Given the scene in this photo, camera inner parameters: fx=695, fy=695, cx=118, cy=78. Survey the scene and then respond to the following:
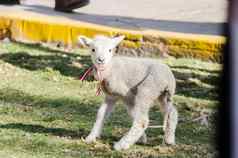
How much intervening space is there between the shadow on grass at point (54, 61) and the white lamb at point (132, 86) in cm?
206

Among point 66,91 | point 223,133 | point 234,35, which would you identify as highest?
point 234,35

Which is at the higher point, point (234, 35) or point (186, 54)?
point (234, 35)

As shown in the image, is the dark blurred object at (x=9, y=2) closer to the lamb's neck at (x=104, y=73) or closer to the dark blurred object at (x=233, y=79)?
the lamb's neck at (x=104, y=73)

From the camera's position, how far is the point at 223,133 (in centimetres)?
160

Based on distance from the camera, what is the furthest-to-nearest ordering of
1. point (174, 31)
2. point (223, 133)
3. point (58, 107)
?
point (174, 31) → point (58, 107) → point (223, 133)

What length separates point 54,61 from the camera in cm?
657

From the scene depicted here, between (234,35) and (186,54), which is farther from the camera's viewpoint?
(186,54)

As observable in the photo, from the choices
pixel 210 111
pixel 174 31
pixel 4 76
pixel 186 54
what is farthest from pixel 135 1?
pixel 210 111

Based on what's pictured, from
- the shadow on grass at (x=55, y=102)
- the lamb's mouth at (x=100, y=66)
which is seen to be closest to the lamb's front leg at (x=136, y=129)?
the lamb's mouth at (x=100, y=66)

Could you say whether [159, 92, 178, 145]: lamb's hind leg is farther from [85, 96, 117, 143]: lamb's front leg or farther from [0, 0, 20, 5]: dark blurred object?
[0, 0, 20, 5]: dark blurred object

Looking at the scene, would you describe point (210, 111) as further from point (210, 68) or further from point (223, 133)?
point (223, 133)

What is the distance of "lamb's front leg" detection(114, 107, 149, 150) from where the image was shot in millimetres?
3934

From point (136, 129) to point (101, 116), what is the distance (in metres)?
0.25

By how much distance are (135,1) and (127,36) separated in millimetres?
2841
